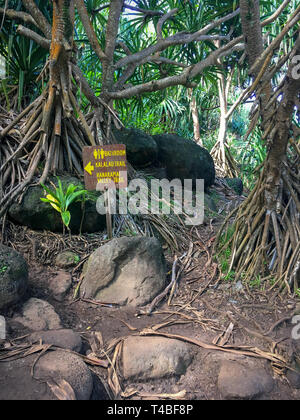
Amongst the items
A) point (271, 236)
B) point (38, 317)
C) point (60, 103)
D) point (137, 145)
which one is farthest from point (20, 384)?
point (137, 145)

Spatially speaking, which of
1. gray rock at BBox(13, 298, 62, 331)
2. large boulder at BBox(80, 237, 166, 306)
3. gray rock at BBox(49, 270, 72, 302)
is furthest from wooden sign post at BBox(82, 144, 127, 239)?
gray rock at BBox(13, 298, 62, 331)

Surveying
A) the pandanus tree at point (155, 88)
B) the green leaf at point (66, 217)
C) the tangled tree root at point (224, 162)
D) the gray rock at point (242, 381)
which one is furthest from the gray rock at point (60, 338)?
the tangled tree root at point (224, 162)

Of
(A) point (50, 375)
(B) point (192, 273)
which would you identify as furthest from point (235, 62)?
(A) point (50, 375)

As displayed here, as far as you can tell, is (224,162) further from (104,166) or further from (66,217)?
(66,217)

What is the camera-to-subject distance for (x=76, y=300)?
2865mm

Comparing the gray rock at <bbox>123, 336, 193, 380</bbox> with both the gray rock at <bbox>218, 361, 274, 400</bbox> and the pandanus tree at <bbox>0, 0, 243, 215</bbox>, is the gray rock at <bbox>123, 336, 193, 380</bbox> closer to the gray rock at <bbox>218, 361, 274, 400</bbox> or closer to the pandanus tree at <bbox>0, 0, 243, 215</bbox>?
the gray rock at <bbox>218, 361, 274, 400</bbox>

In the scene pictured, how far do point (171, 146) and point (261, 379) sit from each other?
11.5 feet

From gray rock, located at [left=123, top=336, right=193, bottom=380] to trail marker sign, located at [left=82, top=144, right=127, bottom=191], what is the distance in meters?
1.43

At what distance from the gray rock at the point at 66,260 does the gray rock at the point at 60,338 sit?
0.96m

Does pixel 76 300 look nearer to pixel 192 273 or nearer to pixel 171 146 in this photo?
pixel 192 273

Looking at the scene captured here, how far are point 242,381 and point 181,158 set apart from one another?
3.47 meters

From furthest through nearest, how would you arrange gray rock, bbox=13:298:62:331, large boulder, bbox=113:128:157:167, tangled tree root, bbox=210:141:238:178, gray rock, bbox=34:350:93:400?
tangled tree root, bbox=210:141:238:178
large boulder, bbox=113:128:157:167
gray rock, bbox=13:298:62:331
gray rock, bbox=34:350:93:400

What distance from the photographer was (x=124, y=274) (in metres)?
2.94

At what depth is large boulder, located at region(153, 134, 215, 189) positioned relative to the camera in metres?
4.96
